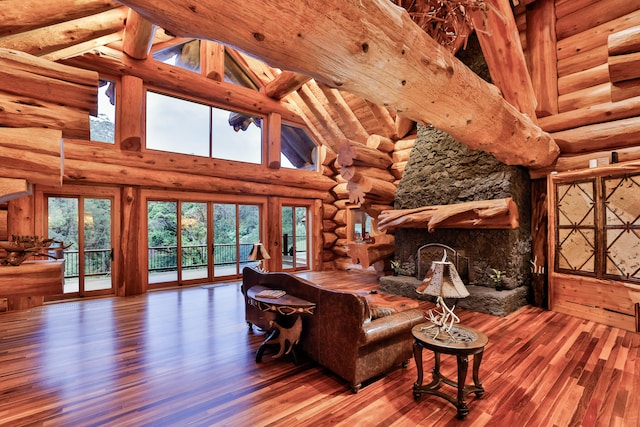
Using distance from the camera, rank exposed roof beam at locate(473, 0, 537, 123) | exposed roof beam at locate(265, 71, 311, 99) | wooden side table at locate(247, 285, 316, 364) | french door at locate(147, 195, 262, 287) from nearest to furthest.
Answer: wooden side table at locate(247, 285, 316, 364)
exposed roof beam at locate(473, 0, 537, 123)
french door at locate(147, 195, 262, 287)
exposed roof beam at locate(265, 71, 311, 99)

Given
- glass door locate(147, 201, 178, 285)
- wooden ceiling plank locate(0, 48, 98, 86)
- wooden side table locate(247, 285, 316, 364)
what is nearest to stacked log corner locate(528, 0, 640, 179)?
wooden side table locate(247, 285, 316, 364)

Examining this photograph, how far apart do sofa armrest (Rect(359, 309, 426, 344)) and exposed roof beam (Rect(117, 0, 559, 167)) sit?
196 centimetres

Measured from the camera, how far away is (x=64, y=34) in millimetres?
4281

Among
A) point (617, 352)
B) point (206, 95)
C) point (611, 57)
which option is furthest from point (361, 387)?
point (206, 95)

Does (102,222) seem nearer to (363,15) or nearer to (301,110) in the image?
(301,110)

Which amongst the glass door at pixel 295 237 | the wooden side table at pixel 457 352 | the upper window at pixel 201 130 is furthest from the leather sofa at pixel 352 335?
the glass door at pixel 295 237

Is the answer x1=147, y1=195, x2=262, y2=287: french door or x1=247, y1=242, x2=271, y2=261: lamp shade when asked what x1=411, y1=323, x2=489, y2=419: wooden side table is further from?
x1=147, y1=195, x2=262, y2=287: french door

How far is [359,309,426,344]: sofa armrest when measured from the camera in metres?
2.59

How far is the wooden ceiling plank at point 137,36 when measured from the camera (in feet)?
16.9

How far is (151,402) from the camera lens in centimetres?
244

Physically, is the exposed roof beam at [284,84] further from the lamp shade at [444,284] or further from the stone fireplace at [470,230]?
the lamp shade at [444,284]

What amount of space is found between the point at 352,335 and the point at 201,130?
659 cm

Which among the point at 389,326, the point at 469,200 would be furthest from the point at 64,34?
the point at 469,200

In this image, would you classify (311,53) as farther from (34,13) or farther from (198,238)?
(198,238)
